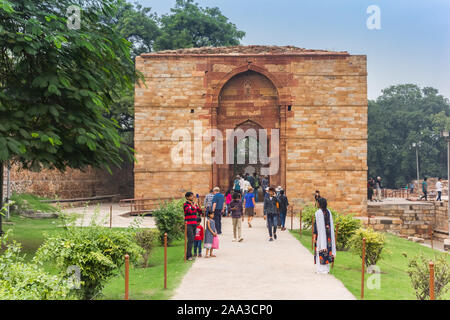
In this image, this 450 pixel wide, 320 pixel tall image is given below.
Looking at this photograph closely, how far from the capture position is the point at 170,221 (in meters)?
12.6

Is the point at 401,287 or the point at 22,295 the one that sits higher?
the point at 22,295

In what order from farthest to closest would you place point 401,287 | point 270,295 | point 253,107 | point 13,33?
1. point 253,107
2. point 13,33
3. point 401,287
4. point 270,295

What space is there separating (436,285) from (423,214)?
17222 millimetres

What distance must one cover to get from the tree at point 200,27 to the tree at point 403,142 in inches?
694

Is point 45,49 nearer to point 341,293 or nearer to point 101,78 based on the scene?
point 101,78

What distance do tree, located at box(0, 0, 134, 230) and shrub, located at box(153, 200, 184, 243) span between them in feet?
6.63

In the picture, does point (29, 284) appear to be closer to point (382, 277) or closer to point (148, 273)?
point (148, 273)

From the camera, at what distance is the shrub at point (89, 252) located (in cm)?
656

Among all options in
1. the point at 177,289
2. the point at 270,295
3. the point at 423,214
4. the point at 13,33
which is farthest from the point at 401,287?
the point at 423,214

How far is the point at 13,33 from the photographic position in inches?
357

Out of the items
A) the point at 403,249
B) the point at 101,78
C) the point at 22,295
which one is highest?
the point at 101,78

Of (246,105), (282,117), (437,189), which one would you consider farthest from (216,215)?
(437,189)

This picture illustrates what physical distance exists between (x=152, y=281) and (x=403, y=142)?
46.0 metres

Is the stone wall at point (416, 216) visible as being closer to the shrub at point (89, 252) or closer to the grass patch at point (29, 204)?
the grass patch at point (29, 204)
